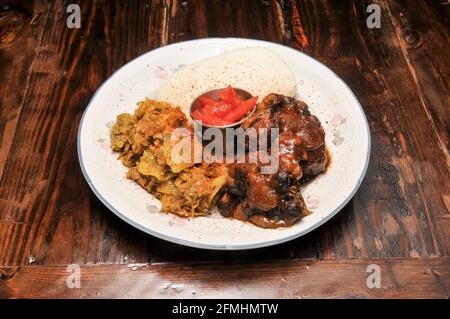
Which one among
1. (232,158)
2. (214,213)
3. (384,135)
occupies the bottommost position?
(384,135)

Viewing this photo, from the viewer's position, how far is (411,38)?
146 inches

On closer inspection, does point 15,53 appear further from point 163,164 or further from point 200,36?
point 163,164

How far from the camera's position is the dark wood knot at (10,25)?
3641 mm

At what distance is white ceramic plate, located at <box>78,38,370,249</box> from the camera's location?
2268 mm

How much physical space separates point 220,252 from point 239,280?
17 cm

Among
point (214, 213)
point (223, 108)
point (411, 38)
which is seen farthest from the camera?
point (411, 38)

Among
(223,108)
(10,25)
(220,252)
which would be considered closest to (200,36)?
(223,108)

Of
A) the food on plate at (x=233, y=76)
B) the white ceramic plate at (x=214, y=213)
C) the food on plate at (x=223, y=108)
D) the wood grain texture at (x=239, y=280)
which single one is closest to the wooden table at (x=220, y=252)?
the wood grain texture at (x=239, y=280)

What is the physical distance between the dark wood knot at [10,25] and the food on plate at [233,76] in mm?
1351

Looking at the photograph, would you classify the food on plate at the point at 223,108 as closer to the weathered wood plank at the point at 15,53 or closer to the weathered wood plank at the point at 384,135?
the weathered wood plank at the point at 384,135

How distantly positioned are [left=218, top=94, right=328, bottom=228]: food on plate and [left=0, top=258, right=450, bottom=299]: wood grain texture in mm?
254

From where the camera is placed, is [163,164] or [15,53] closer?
[163,164]

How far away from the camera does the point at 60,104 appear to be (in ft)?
10.4

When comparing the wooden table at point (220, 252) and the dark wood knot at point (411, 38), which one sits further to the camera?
the dark wood knot at point (411, 38)
